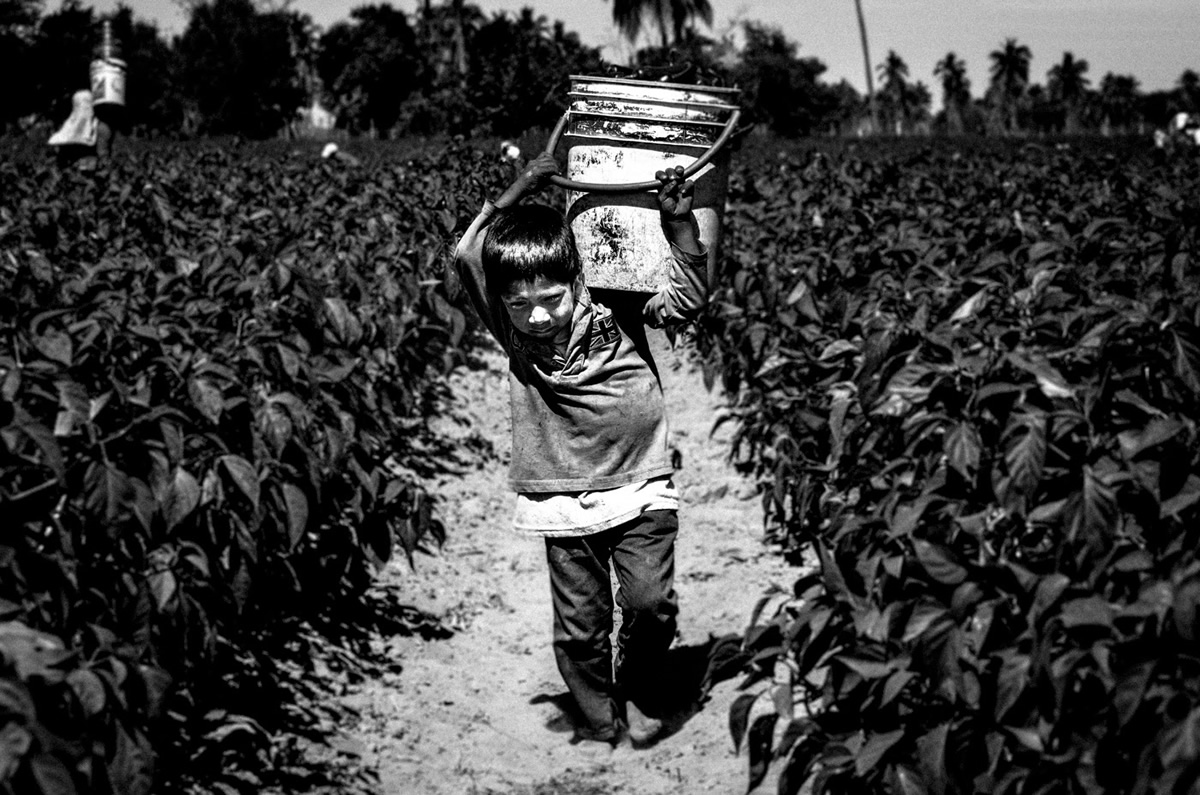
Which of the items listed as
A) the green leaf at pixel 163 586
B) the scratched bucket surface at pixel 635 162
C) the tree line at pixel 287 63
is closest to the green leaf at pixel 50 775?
the green leaf at pixel 163 586

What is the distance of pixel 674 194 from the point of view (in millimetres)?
2654

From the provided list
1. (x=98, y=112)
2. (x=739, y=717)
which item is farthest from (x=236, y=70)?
(x=739, y=717)

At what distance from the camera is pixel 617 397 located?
2.75 metres

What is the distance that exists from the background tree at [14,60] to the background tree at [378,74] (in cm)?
1414

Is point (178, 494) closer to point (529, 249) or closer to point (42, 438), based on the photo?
point (42, 438)

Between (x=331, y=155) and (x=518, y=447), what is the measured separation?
343 inches

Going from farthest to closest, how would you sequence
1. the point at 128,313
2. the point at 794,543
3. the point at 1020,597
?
the point at 794,543
the point at 128,313
the point at 1020,597

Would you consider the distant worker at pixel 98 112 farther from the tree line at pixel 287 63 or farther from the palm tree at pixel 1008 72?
the palm tree at pixel 1008 72

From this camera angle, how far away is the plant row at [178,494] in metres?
1.79

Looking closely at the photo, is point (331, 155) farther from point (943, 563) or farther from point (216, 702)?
point (943, 563)

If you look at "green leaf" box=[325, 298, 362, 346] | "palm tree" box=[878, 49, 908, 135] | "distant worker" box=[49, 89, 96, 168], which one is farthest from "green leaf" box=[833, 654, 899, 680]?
"palm tree" box=[878, 49, 908, 135]

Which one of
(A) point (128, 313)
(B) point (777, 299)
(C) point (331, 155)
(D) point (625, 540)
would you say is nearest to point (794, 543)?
(B) point (777, 299)

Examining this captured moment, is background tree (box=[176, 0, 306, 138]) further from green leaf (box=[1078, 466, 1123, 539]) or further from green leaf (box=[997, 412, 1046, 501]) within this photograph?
green leaf (box=[1078, 466, 1123, 539])

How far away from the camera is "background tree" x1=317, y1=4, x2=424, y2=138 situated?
6234 centimetres
